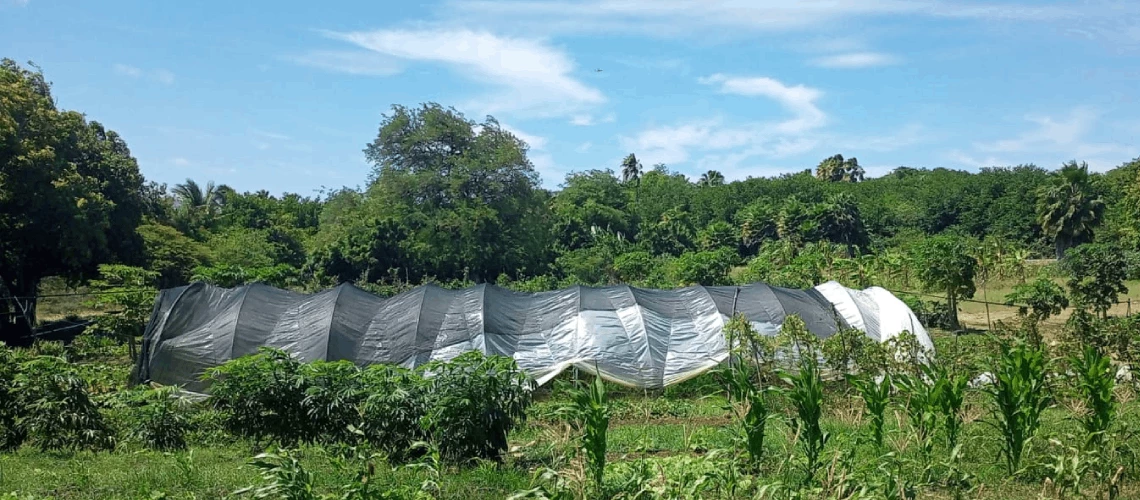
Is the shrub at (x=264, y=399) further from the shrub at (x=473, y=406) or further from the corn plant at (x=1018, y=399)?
the corn plant at (x=1018, y=399)

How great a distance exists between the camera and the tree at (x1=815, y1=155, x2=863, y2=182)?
7762 cm

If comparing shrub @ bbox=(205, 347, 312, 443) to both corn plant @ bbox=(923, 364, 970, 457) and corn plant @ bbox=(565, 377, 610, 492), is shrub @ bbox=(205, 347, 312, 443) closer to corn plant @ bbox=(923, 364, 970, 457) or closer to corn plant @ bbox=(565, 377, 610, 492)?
corn plant @ bbox=(565, 377, 610, 492)

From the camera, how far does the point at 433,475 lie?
7.38m

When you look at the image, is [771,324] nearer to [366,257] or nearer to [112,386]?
[112,386]

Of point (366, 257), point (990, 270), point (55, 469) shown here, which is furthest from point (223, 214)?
point (55, 469)

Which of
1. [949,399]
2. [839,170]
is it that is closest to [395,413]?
[949,399]

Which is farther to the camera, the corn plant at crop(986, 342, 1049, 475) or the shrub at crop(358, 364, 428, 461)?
the shrub at crop(358, 364, 428, 461)

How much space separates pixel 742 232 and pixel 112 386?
4311 cm

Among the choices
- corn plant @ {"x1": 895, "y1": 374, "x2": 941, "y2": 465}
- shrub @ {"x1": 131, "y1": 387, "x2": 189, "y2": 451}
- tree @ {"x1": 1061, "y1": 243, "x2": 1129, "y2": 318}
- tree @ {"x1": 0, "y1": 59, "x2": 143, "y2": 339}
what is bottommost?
shrub @ {"x1": 131, "y1": 387, "x2": 189, "y2": 451}

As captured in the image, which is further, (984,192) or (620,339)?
(984,192)

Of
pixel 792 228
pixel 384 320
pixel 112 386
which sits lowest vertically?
pixel 112 386

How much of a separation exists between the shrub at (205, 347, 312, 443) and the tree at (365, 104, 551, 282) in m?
23.8

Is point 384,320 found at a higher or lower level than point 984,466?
higher

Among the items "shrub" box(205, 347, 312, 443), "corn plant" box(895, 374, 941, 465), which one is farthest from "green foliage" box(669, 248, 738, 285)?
"shrub" box(205, 347, 312, 443)
